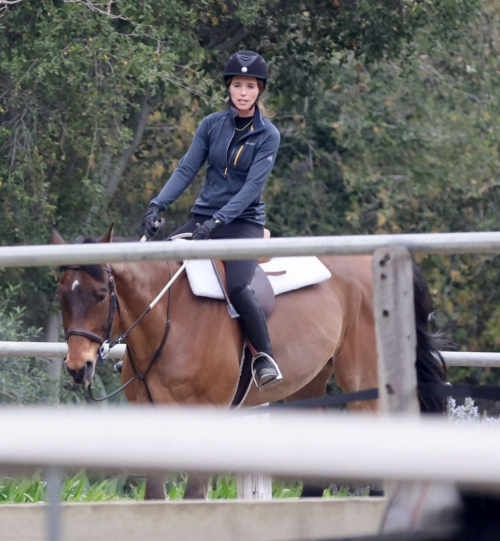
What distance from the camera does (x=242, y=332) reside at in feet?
17.1

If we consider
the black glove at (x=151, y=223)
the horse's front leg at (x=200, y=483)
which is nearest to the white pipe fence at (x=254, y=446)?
the horse's front leg at (x=200, y=483)

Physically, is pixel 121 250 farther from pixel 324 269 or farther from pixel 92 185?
pixel 92 185

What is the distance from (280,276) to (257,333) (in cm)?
52

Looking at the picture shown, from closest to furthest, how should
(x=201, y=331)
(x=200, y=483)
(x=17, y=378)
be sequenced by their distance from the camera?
(x=200, y=483)
(x=201, y=331)
(x=17, y=378)

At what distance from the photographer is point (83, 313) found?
4789 millimetres

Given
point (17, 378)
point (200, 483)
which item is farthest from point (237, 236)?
point (17, 378)

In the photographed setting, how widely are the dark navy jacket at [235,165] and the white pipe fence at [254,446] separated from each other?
3822 mm

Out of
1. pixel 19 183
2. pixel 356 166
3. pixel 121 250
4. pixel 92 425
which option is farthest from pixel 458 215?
pixel 92 425

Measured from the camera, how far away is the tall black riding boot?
16.5 ft

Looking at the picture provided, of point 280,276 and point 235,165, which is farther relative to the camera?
point 280,276

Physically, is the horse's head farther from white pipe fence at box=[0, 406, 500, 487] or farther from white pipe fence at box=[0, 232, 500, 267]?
white pipe fence at box=[0, 406, 500, 487]

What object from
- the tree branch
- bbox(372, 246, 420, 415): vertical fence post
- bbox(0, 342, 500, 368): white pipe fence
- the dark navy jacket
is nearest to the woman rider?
the dark navy jacket

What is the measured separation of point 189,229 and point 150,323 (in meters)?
0.59

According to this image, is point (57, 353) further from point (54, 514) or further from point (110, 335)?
point (54, 514)
